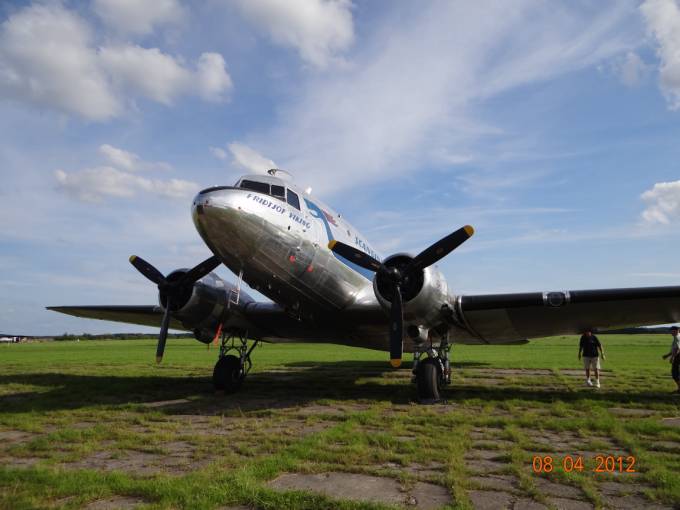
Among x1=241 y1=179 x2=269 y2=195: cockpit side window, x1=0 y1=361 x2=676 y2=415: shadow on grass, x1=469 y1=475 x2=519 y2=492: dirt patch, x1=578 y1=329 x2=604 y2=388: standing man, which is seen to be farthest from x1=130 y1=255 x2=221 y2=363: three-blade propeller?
x1=578 y1=329 x2=604 y2=388: standing man

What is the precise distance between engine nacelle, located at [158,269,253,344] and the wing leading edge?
19.9 feet

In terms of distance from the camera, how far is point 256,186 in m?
9.58

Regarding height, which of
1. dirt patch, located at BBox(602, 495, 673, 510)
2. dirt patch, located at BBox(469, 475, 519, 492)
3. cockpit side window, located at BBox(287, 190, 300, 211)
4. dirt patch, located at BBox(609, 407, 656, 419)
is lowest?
dirt patch, located at BBox(469, 475, 519, 492)

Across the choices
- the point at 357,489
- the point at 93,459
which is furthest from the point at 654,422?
the point at 93,459

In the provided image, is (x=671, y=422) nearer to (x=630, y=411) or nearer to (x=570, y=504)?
(x=630, y=411)

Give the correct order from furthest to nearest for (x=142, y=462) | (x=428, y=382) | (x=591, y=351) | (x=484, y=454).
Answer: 1. (x=591, y=351)
2. (x=428, y=382)
3. (x=484, y=454)
4. (x=142, y=462)

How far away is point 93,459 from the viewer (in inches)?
211

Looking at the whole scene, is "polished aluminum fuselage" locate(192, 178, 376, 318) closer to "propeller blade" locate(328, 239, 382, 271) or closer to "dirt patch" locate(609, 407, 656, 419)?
"propeller blade" locate(328, 239, 382, 271)

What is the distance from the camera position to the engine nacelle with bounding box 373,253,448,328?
951 cm

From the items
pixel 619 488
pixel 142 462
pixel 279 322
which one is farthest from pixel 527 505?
pixel 279 322

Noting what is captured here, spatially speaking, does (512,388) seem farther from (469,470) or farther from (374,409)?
(469,470)

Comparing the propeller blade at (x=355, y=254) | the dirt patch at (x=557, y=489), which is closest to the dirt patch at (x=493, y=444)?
the dirt patch at (x=557, y=489)

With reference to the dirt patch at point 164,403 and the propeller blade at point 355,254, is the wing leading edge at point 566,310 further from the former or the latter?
the dirt patch at point 164,403
